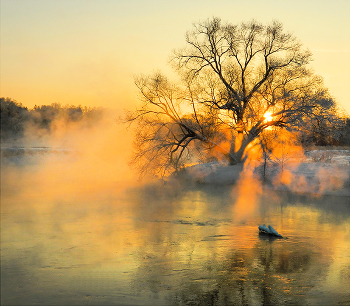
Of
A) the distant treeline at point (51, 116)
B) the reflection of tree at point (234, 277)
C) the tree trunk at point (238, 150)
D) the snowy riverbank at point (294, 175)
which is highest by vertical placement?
the distant treeline at point (51, 116)

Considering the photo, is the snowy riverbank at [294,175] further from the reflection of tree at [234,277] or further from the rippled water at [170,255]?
the reflection of tree at [234,277]

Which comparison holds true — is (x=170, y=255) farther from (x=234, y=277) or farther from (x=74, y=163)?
(x=74, y=163)

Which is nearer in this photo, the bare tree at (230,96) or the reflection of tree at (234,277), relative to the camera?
the reflection of tree at (234,277)

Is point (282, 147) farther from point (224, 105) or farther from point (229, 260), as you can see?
point (229, 260)

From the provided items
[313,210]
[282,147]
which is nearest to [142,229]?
Result: [313,210]

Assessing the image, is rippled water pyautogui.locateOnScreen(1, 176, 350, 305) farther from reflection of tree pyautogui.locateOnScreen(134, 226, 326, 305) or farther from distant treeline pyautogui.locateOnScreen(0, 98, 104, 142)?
distant treeline pyautogui.locateOnScreen(0, 98, 104, 142)

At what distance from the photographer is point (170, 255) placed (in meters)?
10.3

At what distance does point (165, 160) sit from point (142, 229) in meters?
A: 14.6

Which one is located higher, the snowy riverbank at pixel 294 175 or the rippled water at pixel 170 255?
the snowy riverbank at pixel 294 175

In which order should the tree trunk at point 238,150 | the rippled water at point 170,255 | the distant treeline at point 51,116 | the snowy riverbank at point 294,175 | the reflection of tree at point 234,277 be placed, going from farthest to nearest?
1. the distant treeline at point 51,116
2. the tree trunk at point 238,150
3. the snowy riverbank at point 294,175
4. the rippled water at point 170,255
5. the reflection of tree at point 234,277

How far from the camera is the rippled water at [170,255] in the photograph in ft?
25.2

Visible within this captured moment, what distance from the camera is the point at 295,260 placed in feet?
32.9

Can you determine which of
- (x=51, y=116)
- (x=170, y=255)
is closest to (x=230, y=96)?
(x=170, y=255)

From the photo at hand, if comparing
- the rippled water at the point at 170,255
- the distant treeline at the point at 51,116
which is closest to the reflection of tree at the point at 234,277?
the rippled water at the point at 170,255
